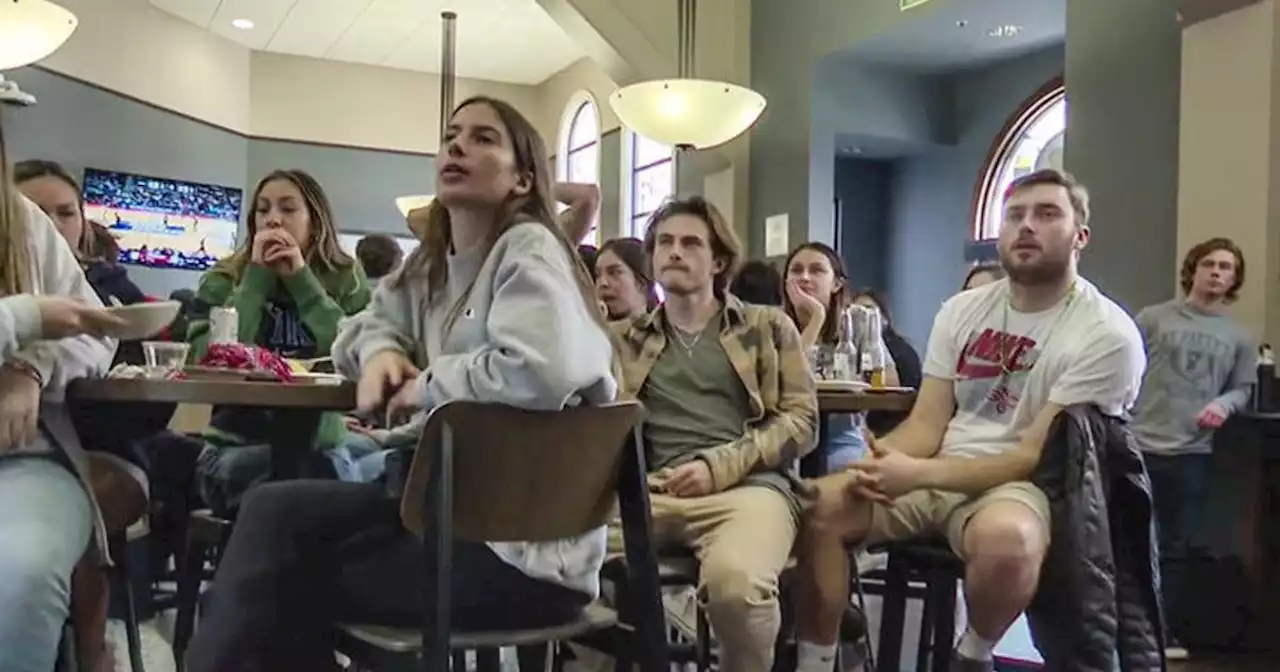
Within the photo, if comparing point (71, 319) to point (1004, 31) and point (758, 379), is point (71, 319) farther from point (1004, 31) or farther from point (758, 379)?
point (1004, 31)

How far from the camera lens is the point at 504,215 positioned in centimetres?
169

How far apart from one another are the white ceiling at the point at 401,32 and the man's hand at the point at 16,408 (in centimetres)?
694

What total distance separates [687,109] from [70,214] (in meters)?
2.72

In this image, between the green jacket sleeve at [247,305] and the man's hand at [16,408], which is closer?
the man's hand at [16,408]

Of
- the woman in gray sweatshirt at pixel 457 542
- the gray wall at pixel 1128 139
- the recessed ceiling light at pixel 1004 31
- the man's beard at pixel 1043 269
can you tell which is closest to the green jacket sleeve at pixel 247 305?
the woman in gray sweatshirt at pixel 457 542

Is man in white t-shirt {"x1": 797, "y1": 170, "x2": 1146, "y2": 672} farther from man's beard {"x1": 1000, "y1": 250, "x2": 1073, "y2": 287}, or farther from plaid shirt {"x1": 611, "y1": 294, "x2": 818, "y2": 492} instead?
plaid shirt {"x1": 611, "y1": 294, "x2": 818, "y2": 492}

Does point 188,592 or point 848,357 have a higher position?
point 848,357

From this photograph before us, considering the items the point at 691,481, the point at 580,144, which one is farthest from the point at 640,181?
the point at 691,481

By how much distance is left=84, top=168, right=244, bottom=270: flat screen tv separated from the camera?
26.9 feet

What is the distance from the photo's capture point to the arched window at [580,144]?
10141mm

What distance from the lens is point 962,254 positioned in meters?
7.66

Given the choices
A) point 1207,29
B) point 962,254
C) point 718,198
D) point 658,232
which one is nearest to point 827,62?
point 718,198

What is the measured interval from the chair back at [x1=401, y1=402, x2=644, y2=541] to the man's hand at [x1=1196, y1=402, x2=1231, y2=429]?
3.11m

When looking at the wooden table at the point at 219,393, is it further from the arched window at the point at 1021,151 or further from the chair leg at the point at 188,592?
the arched window at the point at 1021,151
